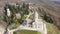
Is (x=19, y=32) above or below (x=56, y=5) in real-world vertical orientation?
below

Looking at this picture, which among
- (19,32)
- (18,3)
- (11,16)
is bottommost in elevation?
(19,32)

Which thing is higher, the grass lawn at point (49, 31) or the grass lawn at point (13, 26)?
the grass lawn at point (13, 26)

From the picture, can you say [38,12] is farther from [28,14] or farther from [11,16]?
[11,16]

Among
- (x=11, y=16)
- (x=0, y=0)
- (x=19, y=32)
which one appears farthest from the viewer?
(x=0, y=0)

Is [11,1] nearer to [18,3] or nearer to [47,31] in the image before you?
[18,3]

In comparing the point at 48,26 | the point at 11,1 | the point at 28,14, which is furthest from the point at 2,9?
the point at 48,26

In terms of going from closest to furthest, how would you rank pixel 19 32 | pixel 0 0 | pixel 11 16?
1. pixel 19 32
2. pixel 11 16
3. pixel 0 0

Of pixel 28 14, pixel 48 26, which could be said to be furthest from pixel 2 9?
pixel 48 26

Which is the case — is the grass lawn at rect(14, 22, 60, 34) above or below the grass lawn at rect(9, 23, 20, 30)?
below

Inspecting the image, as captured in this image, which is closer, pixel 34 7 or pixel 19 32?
pixel 19 32
